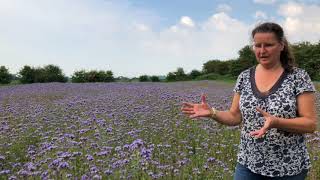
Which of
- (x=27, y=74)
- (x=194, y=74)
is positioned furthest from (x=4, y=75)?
(x=194, y=74)

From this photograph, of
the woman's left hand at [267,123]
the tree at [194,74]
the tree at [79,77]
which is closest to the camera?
the woman's left hand at [267,123]

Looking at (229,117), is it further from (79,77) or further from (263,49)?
(79,77)

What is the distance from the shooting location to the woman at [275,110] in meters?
2.97

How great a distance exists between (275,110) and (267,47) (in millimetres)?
367

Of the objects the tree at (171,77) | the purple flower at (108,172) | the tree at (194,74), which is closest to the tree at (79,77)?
the tree at (171,77)

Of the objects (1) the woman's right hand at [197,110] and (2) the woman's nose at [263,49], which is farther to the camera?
(1) the woman's right hand at [197,110]

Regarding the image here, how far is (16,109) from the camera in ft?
34.1

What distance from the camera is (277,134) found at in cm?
299

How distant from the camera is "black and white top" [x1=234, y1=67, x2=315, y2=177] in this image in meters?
2.99

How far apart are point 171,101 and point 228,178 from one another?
18.1 ft

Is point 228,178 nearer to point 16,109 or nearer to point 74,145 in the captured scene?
point 74,145

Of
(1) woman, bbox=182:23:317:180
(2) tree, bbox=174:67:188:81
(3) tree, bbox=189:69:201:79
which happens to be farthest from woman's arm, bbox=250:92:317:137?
(3) tree, bbox=189:69:201:79

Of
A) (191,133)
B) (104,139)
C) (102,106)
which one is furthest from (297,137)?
(102,106)

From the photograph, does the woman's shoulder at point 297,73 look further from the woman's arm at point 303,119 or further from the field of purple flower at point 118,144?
the field of purple flower at point 118,144
